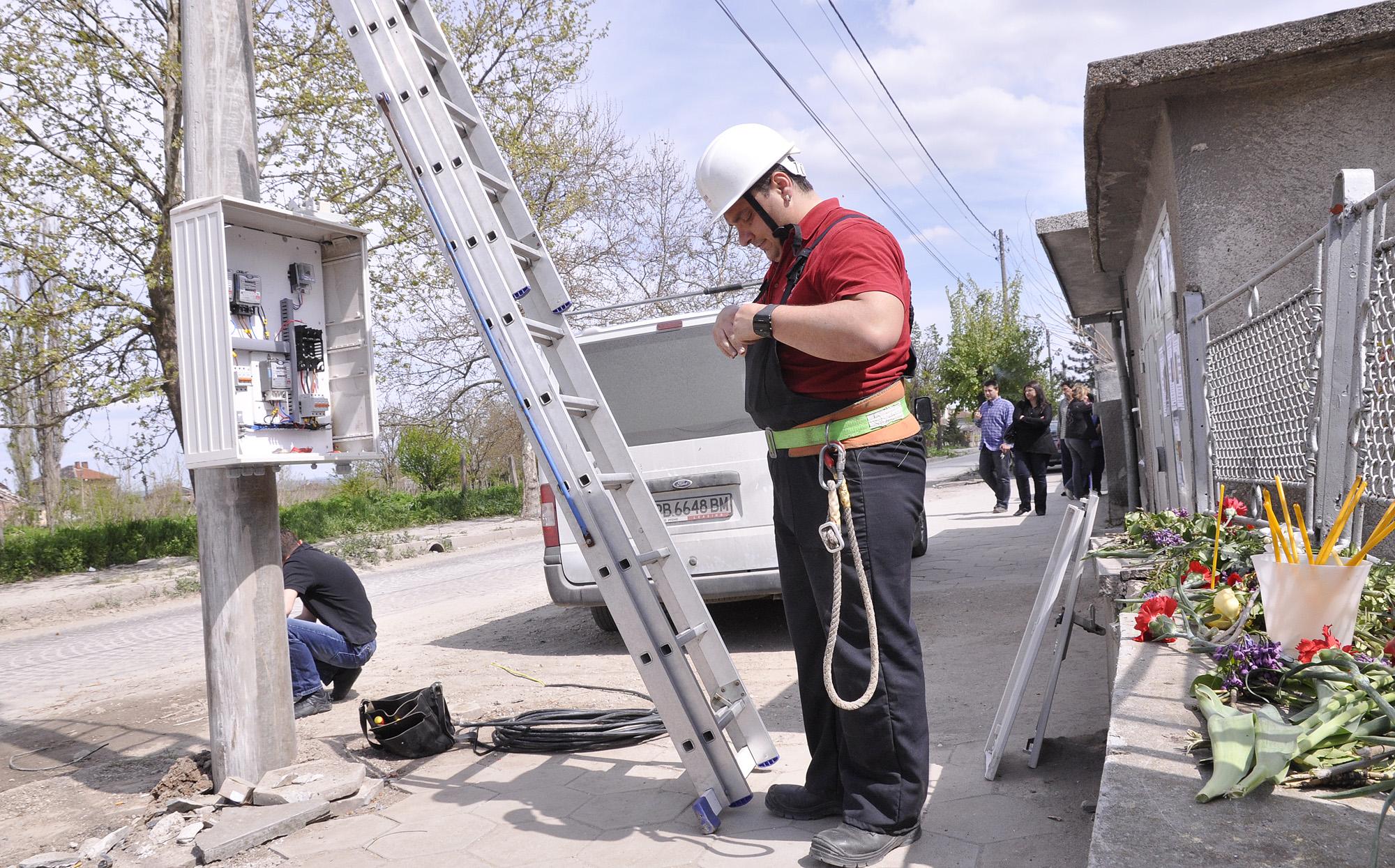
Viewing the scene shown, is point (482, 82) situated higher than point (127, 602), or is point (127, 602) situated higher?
point (482, 82)

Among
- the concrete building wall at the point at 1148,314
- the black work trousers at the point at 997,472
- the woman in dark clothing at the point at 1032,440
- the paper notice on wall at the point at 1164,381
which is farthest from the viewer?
the black work trousers at the point at 997,472

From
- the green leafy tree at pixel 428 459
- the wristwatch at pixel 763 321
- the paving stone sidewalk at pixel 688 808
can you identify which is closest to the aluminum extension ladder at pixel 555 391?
the paving stone sidewalk at pixel 688 808

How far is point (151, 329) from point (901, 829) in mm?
14836

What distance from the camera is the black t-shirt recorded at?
585cm

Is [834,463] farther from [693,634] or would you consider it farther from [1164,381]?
[1164,381]

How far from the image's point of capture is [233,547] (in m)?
4.12

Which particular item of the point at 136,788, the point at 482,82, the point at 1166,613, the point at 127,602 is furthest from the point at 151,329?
the point at 1166,613

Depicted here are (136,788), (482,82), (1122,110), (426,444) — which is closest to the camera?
(136,788)

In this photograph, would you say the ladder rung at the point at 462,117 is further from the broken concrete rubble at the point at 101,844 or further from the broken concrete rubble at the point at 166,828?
the broken concrete rubble at the point at 101,844

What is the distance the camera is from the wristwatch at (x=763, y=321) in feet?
9.61

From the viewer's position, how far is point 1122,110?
16.2ft

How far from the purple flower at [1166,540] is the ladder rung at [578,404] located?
2.26 meters

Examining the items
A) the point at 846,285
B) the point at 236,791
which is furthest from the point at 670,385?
the point at 846,285

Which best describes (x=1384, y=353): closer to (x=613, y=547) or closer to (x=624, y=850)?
(x=613, y=547)
